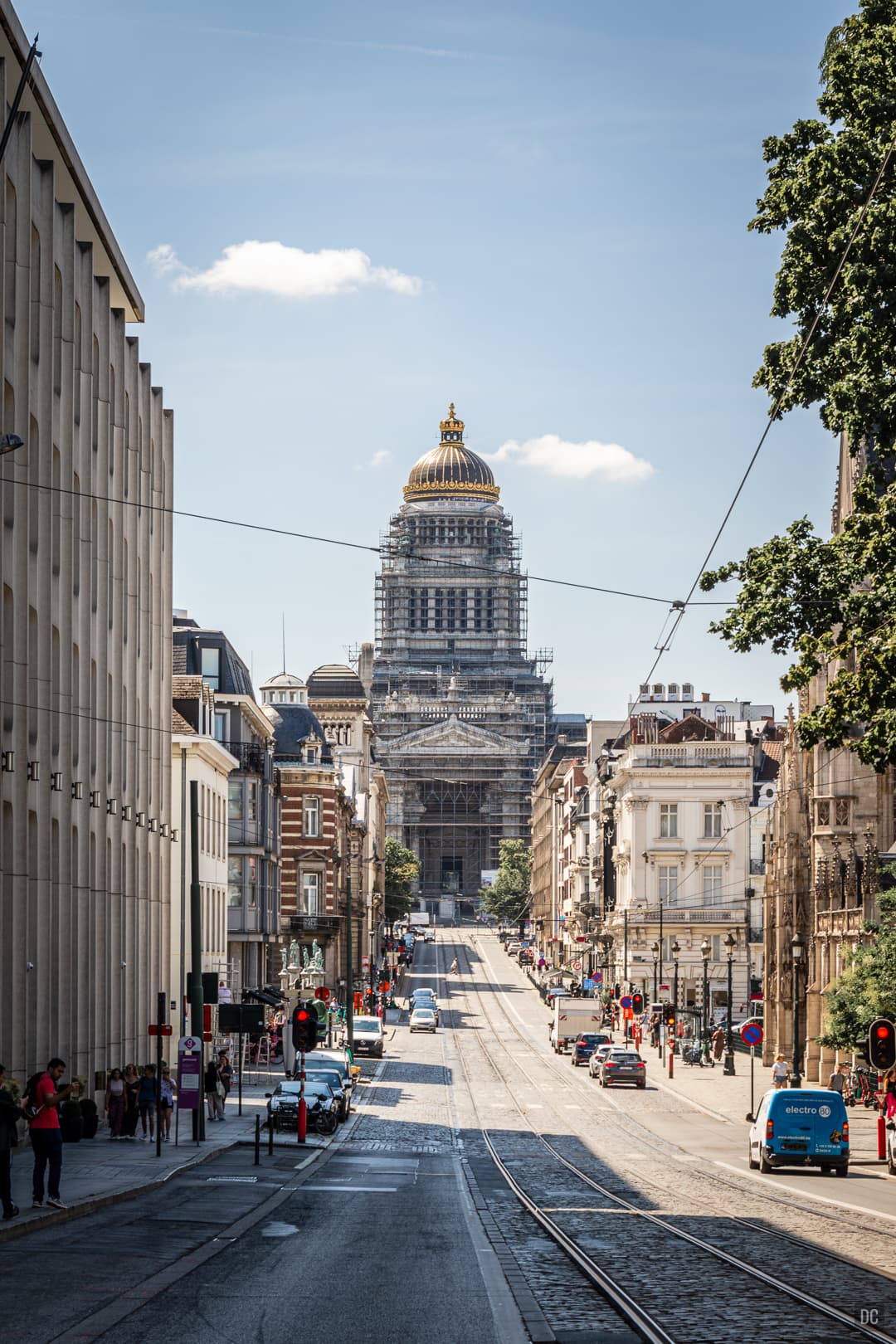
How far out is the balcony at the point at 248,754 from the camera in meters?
82.4

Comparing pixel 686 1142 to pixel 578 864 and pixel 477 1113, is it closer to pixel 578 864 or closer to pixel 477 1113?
pixel 477 1113

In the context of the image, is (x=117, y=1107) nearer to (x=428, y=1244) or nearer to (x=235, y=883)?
(x=428, y=1244)

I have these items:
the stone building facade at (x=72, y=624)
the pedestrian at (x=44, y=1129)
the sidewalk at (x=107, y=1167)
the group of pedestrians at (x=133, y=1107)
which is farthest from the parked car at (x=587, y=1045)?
the pedestrian at (x=44, y=1129)

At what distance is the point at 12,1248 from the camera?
65.6 feet

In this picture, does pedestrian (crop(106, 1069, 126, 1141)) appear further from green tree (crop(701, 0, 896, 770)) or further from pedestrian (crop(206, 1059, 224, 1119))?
green tree (crop(701, 0, 896, 770))

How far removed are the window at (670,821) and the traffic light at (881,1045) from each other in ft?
269

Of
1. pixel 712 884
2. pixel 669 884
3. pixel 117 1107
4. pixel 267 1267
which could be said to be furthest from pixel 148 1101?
pixel 669 884

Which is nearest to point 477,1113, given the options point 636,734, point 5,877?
point 5,877

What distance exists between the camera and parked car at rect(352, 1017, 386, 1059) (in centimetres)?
8025

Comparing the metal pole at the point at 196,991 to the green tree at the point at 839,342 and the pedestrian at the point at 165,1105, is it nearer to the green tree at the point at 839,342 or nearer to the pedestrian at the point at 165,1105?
the pedestrian at the point at 165,1105

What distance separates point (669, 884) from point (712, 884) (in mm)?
2399

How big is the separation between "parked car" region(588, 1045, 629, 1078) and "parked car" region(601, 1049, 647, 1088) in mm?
314

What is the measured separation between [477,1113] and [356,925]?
75710mm

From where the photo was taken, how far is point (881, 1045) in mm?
28406
